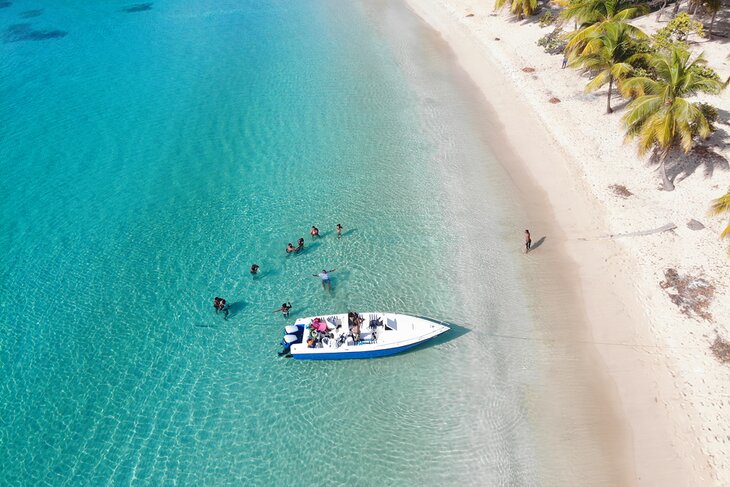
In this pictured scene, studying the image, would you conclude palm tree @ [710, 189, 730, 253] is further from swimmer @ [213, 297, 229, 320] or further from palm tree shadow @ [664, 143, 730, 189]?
swimmer @ [213, 297, 229, 320]

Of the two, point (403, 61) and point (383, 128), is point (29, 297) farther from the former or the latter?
point (403, 61)

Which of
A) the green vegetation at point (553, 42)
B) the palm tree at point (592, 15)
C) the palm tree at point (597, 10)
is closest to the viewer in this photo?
the palm tree at point (592, 15)

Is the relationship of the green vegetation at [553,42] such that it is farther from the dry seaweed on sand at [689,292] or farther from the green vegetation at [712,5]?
the dry seaweed on sand at [689,292]

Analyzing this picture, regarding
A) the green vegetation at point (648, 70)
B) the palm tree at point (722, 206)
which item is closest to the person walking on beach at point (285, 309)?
the palm tree at point (722, 206)

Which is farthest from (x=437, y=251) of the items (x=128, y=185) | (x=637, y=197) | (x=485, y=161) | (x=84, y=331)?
(x=128, y=185)

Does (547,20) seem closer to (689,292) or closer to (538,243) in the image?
(538,243)

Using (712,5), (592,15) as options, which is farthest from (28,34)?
(712,5)
